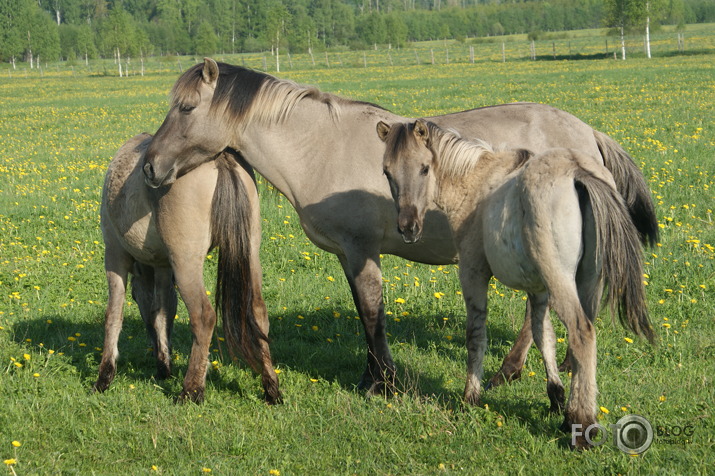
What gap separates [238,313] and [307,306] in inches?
77.6

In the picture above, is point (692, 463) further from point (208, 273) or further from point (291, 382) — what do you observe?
point (208, 273)

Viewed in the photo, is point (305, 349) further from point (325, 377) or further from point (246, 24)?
point (246, 24)

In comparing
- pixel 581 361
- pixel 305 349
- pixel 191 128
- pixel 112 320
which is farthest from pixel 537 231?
pixel 112 320

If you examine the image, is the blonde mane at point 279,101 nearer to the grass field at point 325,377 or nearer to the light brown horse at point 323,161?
the light brown horse at point 323,161

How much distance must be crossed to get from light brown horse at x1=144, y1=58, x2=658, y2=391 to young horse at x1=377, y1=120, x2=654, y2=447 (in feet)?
2.35

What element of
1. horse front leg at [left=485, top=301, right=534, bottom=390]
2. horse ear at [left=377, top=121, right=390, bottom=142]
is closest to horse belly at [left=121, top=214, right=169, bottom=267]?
horse ear at [left=377, top=121, right=390, bottom=142]

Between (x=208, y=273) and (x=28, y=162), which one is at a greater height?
(x=28, y=162)

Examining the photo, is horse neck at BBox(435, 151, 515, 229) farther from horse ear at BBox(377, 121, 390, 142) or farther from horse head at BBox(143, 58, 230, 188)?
horse head at BBox(143, 58, 230, 188)

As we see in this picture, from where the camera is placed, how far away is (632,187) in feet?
19.4

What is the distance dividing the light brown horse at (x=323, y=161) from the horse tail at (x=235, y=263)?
1.11ft

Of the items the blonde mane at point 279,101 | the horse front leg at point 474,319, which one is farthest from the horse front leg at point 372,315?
the blonde mane at point 279,101

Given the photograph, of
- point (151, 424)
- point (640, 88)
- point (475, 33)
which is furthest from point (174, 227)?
point (475, 33)

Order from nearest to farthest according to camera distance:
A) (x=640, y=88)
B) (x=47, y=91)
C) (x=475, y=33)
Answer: (x=640, y=88) < (x=47, y=91) < (x=475, y=33)

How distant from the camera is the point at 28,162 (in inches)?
661
